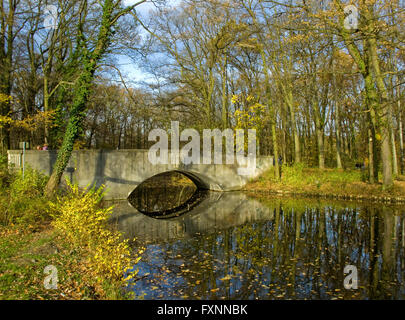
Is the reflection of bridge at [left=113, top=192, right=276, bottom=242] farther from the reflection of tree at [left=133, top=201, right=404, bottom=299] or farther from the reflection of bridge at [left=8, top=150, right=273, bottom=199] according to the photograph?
the reflection of bridge at [left=8, top=150, right=273, bottom=199]

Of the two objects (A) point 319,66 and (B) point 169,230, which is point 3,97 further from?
(A) point 319,66

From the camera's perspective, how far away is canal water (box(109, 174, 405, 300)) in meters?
5.53

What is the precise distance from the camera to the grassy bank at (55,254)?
4.78 metres

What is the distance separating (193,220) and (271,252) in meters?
5.16

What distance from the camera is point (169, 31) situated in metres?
22.3

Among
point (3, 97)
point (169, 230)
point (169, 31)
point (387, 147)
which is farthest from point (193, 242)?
point (169, 31)

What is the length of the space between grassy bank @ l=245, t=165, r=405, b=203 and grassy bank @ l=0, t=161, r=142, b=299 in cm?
1210

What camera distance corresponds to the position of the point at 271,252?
7.72m

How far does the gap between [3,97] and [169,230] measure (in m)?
8.10
